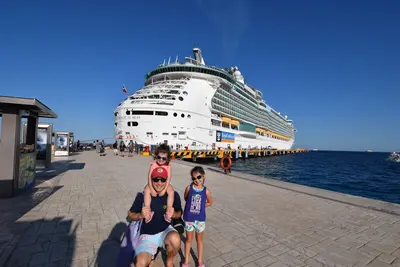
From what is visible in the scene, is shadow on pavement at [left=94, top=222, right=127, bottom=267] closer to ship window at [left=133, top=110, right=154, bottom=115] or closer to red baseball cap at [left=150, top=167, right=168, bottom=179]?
red baseball cap at [left=150, top=167, right=168, bottom=179]

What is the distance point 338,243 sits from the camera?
3.34m

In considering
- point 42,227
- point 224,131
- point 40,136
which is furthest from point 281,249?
point 224,131

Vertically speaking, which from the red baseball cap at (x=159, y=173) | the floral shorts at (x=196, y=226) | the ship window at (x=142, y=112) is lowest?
the floral shorts at (x=196, y=226)

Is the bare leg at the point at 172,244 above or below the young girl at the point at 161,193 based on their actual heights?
below

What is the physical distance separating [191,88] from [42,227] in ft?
93.6

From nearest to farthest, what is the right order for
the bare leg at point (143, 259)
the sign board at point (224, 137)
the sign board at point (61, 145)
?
the bare leg at point (143, 259), the sign board at point (61, 145), the sign board at point (224, 137)

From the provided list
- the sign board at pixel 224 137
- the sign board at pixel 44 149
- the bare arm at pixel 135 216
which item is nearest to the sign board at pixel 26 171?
the sign board at pixel 44 149

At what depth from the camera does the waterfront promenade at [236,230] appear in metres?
2.78

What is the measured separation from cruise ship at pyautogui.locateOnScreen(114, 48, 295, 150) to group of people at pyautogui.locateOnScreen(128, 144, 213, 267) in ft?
76.4

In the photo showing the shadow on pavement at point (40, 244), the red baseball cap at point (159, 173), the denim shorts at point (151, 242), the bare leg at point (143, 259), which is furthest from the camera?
the shadow on pavement at point (40, 244)

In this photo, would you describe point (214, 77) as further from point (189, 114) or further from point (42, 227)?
point (42, 227)

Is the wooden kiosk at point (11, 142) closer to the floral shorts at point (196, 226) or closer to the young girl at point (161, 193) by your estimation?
the young girl at point (161, 193)

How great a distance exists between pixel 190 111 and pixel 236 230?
25.0m

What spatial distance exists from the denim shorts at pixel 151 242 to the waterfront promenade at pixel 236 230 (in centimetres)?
72
